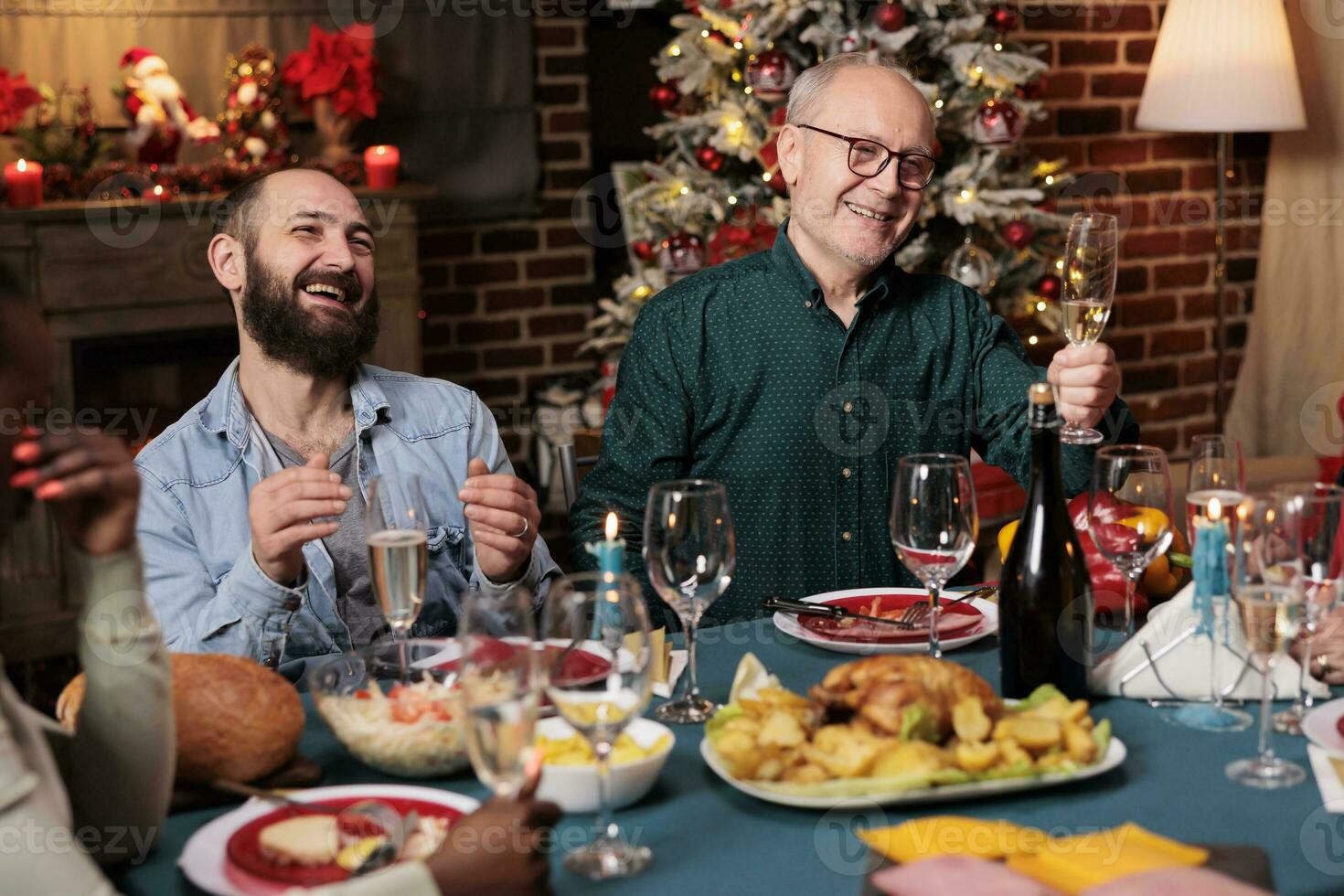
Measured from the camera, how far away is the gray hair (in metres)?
2.44

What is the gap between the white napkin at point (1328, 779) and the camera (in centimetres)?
122

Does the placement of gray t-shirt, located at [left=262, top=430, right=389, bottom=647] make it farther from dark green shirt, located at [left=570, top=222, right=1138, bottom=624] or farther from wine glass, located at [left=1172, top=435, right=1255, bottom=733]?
wine glass, located at [left=1172, top=435, right=1255, bottom=733]

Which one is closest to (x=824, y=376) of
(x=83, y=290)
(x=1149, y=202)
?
(x=83, y=290)

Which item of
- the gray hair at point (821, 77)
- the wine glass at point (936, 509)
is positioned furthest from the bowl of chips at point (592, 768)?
the gray hair at point (821, 77)

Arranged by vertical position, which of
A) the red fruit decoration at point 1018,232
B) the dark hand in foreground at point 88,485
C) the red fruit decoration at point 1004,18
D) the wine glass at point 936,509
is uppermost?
the red fruit decoration at point 1004,18

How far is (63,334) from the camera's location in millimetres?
3936

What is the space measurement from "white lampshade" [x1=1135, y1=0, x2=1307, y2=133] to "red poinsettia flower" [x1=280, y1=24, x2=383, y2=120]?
91.7 inches

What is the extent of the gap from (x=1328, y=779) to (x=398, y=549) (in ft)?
2.88

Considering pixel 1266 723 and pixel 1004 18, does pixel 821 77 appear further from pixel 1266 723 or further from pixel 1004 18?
pixel 1004 18

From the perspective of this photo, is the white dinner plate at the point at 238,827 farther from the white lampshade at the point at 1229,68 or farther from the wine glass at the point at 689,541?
the white lampshade at the point at 1229,68

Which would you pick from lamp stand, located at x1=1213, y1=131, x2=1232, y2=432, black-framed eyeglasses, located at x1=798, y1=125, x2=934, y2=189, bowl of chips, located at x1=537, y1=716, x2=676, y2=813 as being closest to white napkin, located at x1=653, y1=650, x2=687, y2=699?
bowl of chips, located at x1=537, y1=716, x2=676, y2=813

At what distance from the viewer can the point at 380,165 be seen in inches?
168

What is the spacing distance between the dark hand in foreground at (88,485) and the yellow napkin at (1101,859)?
0.74 metres

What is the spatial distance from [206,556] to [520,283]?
2.83 meters
